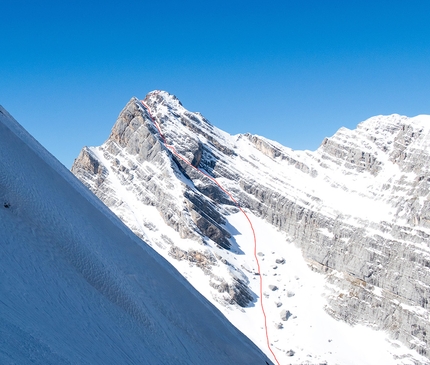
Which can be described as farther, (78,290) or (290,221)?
(290,221)

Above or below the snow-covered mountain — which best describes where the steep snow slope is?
below

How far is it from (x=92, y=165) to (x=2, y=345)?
129797mm

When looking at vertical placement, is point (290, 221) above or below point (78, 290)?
above

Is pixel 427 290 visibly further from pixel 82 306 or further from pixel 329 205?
pixel 82 306

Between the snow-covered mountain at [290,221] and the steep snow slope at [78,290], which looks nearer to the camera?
the steep snow slope at [78,290]

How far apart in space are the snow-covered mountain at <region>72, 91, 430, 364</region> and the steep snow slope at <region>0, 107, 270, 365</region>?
8137 cm

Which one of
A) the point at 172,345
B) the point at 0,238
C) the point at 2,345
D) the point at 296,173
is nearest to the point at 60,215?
the point at 0,238

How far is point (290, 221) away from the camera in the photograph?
418ft

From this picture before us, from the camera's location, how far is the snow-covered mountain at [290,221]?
94.6m

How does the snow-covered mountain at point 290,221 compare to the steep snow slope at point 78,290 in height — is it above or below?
above

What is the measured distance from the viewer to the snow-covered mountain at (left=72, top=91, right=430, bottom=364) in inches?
3725

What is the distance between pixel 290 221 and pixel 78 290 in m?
124

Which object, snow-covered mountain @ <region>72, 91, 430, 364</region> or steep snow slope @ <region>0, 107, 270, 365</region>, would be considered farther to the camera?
snow-covered mountain @ <region>72, 91, 430, 364</region>

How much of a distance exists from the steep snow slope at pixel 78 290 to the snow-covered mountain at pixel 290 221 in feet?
267
